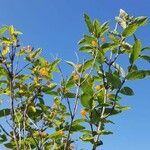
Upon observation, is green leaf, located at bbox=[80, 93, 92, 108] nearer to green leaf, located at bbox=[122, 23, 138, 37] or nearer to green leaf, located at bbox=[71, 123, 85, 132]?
green leaf, located at bbox=[71, 123, 85, 132]

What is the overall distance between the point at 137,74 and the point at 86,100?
1.86 feet

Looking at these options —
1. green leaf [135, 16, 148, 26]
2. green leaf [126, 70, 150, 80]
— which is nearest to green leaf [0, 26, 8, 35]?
green leaf [135, 16, 148, 26]

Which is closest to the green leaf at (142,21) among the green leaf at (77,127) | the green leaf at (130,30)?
the green leaf at (130,30)

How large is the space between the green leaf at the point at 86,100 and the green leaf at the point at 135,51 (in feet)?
1.93

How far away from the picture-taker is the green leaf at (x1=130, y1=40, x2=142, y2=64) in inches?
153

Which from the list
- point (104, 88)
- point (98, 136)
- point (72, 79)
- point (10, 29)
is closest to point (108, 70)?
point (104, 88)

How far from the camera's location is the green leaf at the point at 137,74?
3824mm

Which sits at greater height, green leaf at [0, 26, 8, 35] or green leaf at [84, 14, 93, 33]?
green leaf at [0, 26, 8, 35]

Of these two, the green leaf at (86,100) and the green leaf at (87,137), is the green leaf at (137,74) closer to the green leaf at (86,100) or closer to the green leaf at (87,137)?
the green leaf at (86,100)

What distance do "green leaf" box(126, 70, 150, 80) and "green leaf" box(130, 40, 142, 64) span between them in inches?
6.7

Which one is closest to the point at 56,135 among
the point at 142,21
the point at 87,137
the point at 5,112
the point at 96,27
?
the point at 87,137

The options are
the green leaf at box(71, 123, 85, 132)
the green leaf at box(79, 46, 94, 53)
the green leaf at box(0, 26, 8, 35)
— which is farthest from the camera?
the green leaf at box(0, 26, 8, 35)

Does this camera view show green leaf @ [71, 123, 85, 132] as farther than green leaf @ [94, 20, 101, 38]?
No

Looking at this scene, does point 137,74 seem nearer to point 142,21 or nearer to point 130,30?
point 130,30
